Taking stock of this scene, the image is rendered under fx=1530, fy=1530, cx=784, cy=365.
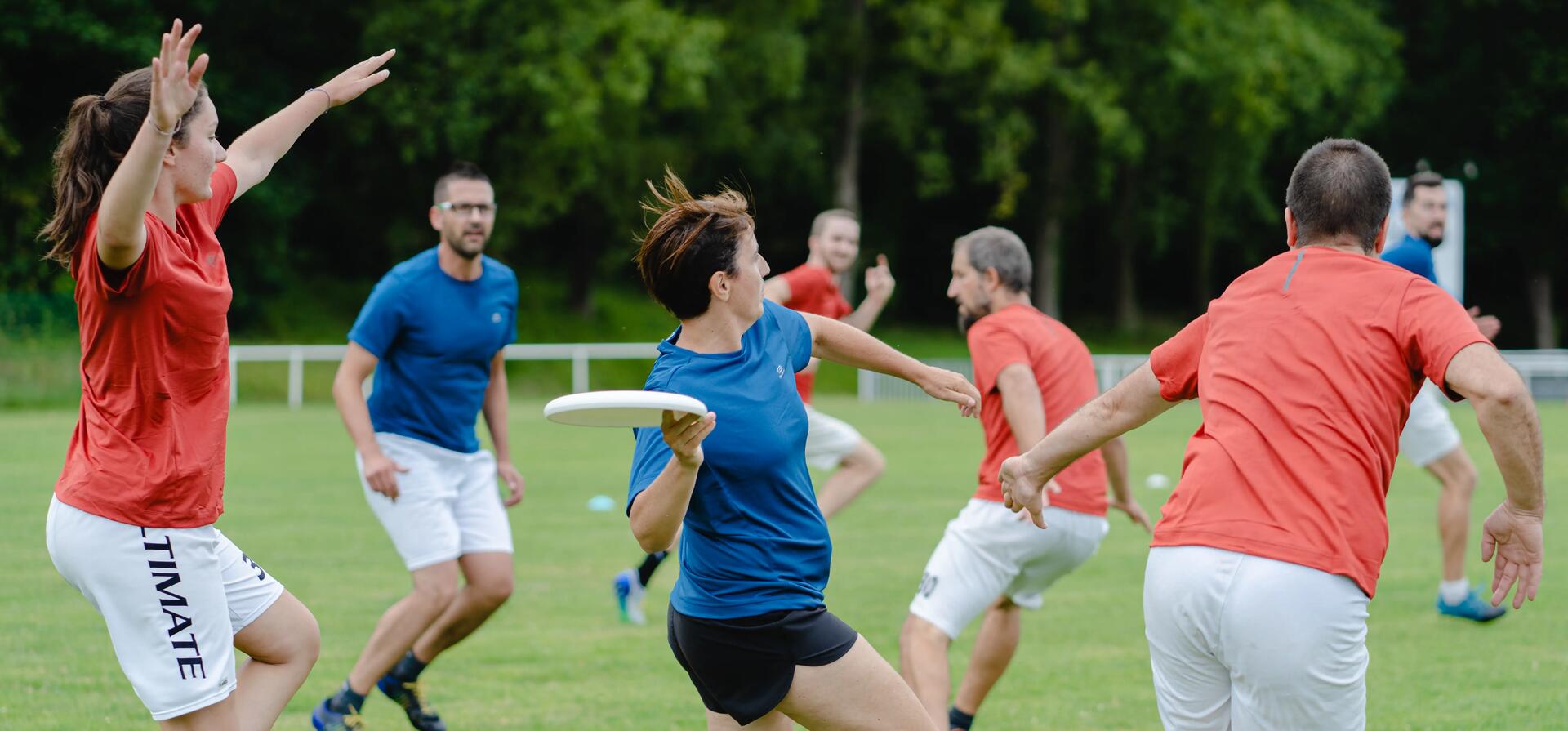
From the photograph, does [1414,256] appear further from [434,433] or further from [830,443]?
[434,433]

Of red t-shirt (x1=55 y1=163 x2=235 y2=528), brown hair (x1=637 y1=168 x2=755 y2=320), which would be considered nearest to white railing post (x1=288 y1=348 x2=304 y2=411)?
red t-shirt (x1=55 y1=163 x2=235 y2=528)

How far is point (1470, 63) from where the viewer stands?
46062mm

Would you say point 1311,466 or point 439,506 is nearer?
point 1311,466

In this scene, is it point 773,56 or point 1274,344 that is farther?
point 773,56

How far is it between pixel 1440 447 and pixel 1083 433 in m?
5.48

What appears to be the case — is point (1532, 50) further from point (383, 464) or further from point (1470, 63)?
point (383, 464)

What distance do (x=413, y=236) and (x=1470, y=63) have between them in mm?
31620

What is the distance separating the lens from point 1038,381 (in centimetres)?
614

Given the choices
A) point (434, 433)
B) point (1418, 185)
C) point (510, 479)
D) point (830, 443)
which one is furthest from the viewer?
point (830, 443)

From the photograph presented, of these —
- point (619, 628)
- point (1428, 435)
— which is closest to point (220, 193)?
point (619, 628)

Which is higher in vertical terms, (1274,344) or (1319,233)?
(1319,233)

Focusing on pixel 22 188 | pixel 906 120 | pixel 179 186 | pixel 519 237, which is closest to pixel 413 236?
pixel 519 237

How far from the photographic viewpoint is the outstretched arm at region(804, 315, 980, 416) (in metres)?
4.55

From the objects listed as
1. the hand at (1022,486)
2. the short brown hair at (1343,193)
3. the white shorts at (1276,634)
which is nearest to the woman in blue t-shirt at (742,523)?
the hand at (1022,486)
